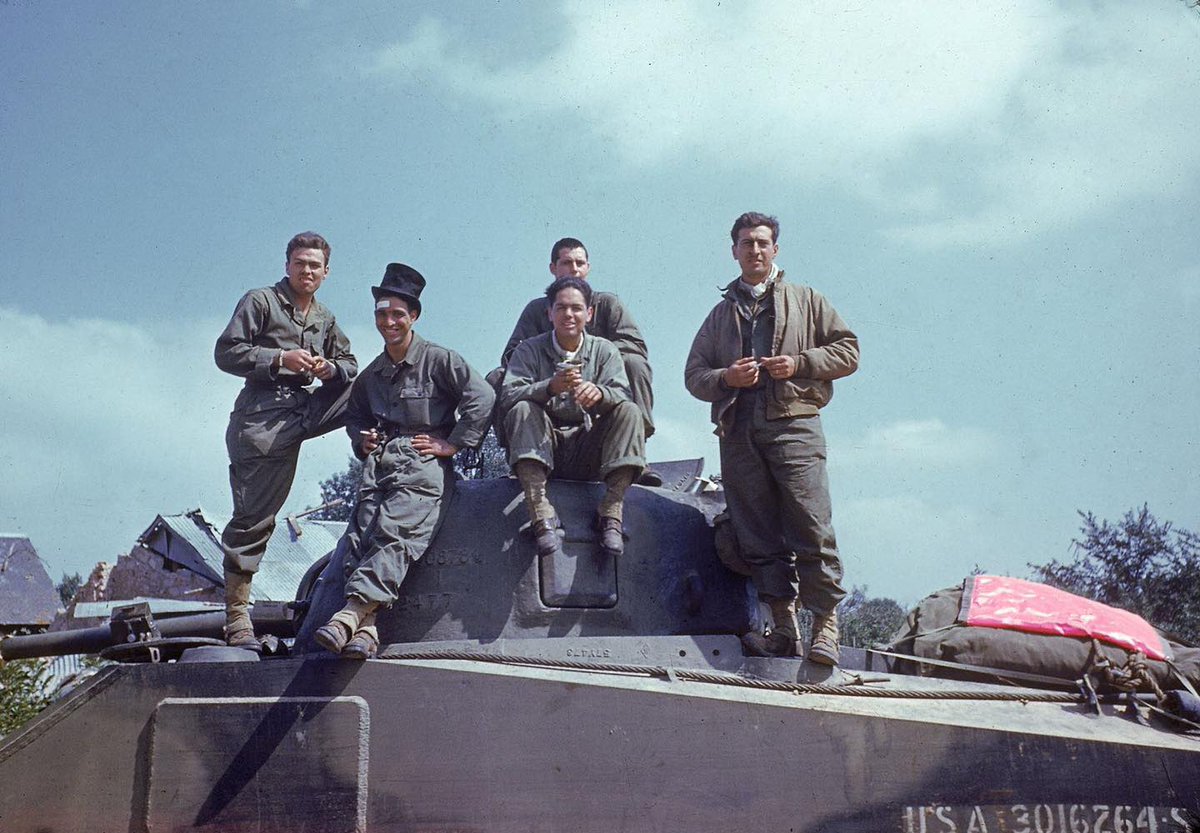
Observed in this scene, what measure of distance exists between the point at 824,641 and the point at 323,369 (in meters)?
2.84

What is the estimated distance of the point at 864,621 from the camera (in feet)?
58.3

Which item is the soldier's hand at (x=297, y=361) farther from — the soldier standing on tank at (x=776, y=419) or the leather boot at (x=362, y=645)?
the soldier standing on tank at (x=776, y=419)

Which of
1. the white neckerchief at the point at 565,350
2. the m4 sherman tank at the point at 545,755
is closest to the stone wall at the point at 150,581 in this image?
the white neckerchief at the point at 565,350

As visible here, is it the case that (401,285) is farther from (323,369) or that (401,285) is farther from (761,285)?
(761,285)

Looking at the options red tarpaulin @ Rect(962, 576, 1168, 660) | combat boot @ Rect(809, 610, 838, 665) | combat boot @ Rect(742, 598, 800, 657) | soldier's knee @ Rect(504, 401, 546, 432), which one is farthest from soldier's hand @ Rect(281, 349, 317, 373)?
red tarpaulin @ Rect(962, 576, 1168, 660)

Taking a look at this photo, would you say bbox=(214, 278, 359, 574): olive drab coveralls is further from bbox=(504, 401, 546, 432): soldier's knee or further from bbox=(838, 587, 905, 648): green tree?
bbox=(838, 587, 905, 648): green tree

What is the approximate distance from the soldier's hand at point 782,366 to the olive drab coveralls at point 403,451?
1390 millimetres

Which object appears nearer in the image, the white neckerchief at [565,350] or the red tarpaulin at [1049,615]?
the red tarpaulin at [1049,615]

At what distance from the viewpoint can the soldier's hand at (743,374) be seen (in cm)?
539

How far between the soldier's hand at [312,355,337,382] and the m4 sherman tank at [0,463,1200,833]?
1644 mm

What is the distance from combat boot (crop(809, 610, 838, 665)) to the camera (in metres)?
4.95

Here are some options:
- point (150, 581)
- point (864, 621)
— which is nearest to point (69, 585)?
point (150, 581)

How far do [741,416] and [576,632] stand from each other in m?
1.34

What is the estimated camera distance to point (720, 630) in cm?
548
